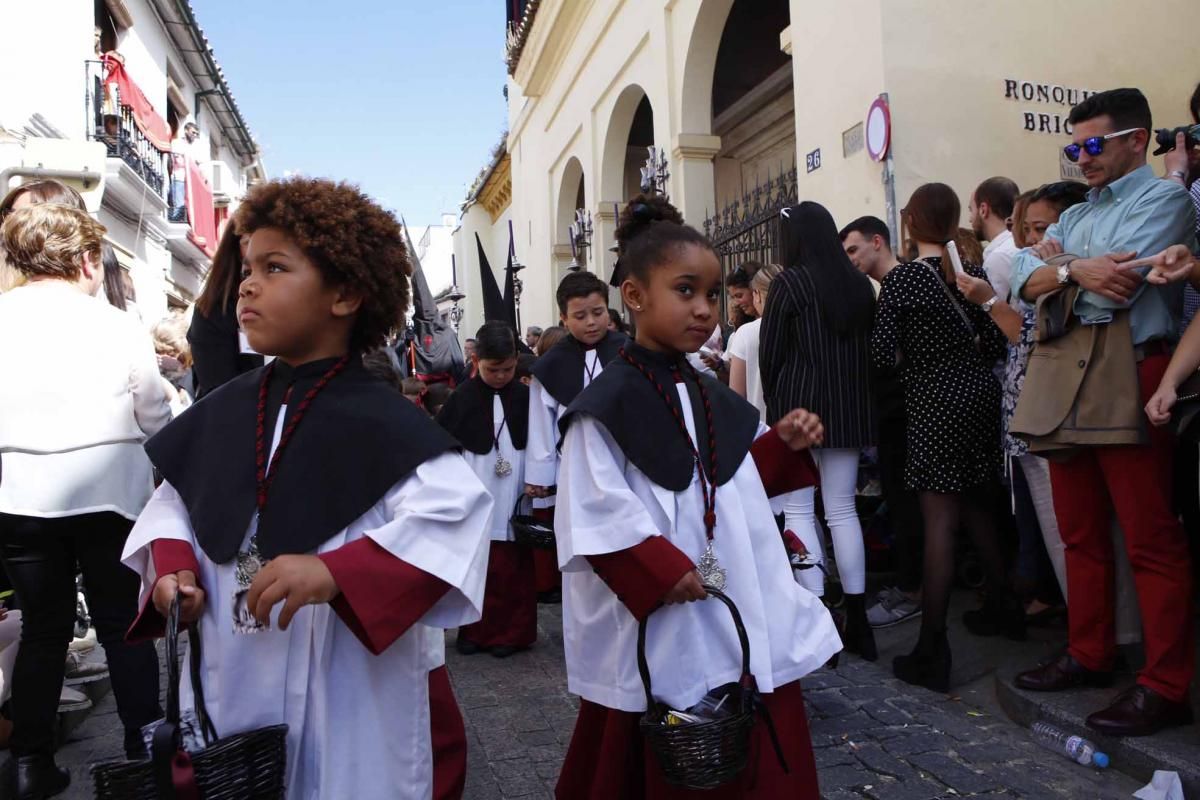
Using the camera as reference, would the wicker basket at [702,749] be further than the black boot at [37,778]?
No

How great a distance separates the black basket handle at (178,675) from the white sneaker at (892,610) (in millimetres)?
3475

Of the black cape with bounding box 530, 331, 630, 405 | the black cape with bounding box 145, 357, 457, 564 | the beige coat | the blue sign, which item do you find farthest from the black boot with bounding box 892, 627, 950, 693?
the blue sign

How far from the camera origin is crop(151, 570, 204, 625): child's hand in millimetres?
1830

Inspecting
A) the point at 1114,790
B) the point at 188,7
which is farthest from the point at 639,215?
the point at 188,7

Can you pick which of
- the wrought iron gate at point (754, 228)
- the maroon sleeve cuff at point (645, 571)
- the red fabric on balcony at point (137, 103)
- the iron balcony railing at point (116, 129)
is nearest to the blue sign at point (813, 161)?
the wrought iron gate at point (754, 228)

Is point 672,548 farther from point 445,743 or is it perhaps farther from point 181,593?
point 181,593

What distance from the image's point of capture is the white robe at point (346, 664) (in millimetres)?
1889

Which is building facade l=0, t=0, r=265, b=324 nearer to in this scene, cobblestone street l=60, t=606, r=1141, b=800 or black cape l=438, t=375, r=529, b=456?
black cape l=438, t=375, r=529, b=456

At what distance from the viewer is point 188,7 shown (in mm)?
18266

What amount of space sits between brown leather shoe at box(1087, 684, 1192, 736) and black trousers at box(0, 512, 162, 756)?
10.4 feet

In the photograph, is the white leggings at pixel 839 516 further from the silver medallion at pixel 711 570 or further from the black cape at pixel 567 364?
the silver medallion at pixel 711 570

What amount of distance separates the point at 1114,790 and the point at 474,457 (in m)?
3.35

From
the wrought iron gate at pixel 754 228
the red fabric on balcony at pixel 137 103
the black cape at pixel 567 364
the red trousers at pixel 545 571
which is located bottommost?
the red trousers at pixel 545 571

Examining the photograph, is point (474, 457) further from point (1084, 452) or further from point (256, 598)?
point (256, 598)
